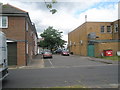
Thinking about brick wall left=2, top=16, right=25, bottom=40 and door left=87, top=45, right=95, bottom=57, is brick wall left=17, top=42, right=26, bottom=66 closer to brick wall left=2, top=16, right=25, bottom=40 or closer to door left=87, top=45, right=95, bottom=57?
brick wall left=2, top=16, right=25, bottom=40

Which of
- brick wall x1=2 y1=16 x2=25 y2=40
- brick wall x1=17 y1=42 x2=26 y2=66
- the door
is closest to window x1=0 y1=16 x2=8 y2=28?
brick wall x1=2 y1=16 x2=25 y2=40

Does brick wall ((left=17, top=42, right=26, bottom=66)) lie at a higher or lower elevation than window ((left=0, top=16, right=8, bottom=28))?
lower

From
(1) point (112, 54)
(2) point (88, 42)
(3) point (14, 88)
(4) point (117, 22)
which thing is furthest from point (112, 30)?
(3) point (14, 88)

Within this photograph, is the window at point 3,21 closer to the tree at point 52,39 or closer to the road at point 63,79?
the road at point 63,79

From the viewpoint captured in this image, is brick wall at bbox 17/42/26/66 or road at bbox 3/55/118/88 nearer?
road at bbox 3/55/118/88

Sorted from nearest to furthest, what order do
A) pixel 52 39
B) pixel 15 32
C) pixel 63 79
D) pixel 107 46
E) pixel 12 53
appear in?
pixel 63 79 < pixel 12 53 < pixel 15 32 < pixel 107 46 < pixel 52 39

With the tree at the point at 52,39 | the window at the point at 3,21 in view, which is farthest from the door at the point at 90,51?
the tree at the point at 52,39

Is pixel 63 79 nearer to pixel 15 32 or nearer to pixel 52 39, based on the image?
pixel 15 32

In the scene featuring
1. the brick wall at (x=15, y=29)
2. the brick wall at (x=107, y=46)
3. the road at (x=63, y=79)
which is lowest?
the road at (x=63, y=79)

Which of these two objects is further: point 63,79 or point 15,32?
point 15,32

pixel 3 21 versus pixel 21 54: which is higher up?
pixel 3 21

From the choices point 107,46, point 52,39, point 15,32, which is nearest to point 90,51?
point 107,46

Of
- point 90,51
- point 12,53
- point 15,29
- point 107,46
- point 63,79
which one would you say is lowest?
point 63,79

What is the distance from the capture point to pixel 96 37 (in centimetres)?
3256
